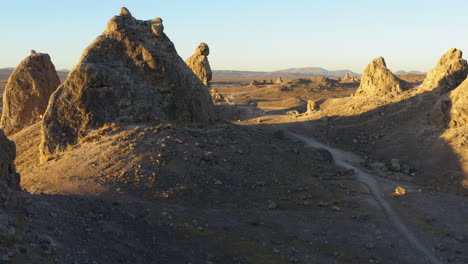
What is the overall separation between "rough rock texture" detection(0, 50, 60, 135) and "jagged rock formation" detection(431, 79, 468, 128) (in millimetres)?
30154

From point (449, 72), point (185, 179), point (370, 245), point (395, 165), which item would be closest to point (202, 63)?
point (449, 72)

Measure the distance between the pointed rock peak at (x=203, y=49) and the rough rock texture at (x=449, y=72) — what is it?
89.7 ft

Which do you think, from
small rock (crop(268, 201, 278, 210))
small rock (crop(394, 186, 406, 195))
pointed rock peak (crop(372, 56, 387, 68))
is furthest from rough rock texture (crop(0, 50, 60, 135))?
pointed rock peak (crop(372, 56, 387, 68))

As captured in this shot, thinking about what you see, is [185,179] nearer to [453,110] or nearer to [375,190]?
[375,190]

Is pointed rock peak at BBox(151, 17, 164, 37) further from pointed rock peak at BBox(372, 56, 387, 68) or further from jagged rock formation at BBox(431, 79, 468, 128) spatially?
pointed rock peak at BBox(372, 56, 387, 68)

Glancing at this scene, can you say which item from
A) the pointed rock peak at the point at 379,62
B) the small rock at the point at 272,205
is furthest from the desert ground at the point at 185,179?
the pointed rock peak at the point at 379,62

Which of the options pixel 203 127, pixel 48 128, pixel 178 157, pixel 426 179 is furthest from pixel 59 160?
pixel 426 179

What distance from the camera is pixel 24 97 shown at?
30.7 metres

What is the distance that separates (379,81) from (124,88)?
29.3 m

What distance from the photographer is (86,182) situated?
18.2m

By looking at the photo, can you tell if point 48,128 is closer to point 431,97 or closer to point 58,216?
point 58,216

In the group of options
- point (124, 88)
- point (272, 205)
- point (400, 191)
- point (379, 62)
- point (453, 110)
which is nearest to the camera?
point (272, 205)

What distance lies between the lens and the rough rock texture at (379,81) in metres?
42.0

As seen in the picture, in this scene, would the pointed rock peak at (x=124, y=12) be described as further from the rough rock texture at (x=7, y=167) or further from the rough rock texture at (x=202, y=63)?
the rough rock texture at (x=202, y=63)
